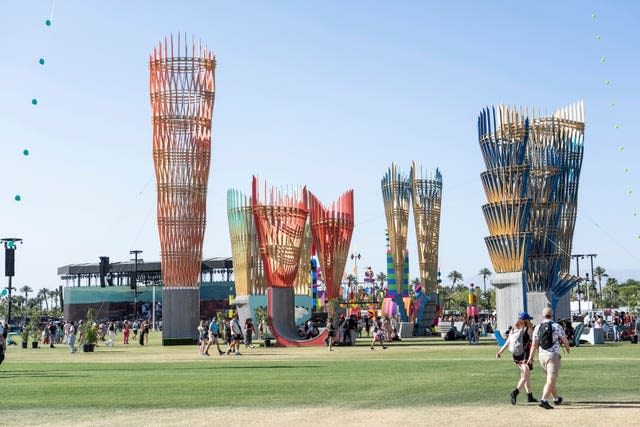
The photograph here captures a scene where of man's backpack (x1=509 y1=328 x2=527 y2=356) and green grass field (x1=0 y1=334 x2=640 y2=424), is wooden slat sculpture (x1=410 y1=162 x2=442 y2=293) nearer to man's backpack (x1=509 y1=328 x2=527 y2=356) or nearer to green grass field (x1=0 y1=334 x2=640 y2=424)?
green grass field (x1=0 y1=334 x2=640 y2=424)

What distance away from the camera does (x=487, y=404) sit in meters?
13.1

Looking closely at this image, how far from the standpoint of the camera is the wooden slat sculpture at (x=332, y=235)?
163 ft

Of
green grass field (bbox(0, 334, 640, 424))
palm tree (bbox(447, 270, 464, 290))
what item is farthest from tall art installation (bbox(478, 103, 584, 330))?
palm tree (bbox(447, 270, 464, 290))

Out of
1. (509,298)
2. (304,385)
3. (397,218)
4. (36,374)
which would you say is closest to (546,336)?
(304,385)

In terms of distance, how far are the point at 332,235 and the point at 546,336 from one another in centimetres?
3722

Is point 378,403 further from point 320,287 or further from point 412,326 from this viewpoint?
point 320,287

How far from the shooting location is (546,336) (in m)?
12.8

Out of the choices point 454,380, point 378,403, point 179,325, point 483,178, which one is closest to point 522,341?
point 378,403

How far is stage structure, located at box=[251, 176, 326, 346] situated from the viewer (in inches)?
1658

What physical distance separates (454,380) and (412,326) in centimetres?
3601

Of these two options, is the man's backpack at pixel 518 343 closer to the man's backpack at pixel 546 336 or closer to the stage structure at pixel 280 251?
the man's backpack at pixel 546 336

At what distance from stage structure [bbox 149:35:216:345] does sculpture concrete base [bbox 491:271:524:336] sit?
18.2 m

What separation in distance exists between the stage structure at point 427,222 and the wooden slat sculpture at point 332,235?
12.8 m

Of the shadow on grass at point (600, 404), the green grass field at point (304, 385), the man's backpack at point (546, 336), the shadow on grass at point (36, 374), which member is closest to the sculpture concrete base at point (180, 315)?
the green grass field at point (304, 385)
